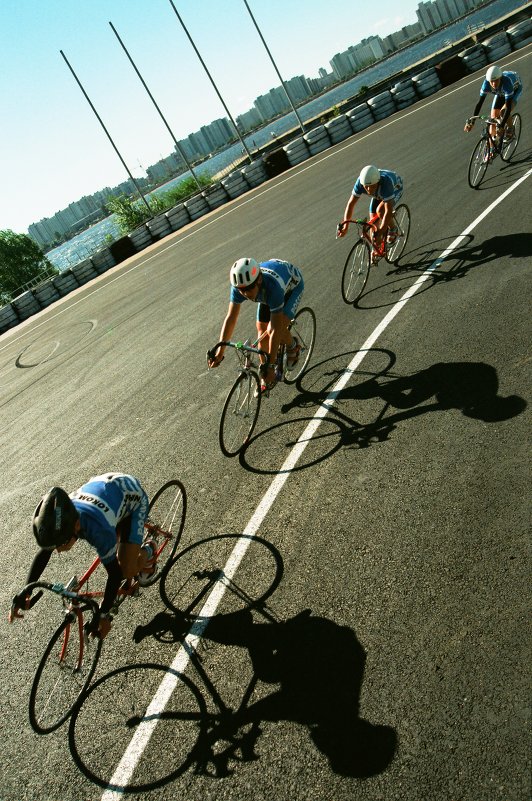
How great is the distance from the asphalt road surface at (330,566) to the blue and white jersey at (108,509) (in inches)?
36.3

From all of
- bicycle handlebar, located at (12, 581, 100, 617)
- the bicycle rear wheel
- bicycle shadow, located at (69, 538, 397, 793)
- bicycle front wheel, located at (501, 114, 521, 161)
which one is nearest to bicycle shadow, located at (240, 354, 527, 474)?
bicycle shadow, located at (69, 538, 397, 793)

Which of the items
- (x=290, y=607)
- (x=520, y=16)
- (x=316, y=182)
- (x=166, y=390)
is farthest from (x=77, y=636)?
(x=520, y=16)

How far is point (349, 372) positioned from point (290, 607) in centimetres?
414

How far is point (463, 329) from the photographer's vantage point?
7.94 metres

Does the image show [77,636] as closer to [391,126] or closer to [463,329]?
[463,329]

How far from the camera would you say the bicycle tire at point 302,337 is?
8.27 m

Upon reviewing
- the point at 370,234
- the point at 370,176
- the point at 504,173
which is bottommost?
the point at 504,173

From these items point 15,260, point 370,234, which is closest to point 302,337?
point 370,234

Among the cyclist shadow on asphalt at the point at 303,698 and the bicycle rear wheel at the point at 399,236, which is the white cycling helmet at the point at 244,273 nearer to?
the cyclist shadow on asphalt at the point at 303,698

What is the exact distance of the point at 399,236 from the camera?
11125 mm

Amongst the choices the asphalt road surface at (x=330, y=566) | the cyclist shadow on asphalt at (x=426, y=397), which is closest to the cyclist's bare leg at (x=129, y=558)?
the asphalt road surface at (x=330, y=566)

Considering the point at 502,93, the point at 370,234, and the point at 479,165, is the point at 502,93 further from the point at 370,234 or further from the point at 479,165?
the point at 370,234

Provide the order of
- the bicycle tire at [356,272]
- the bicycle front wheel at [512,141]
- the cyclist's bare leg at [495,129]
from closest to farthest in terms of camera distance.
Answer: the bicycle tire at [356,272] → the cyclist's bare leg at [495,129] → the bicycle front wheel at [512,141]

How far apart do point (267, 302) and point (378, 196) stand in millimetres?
4565
